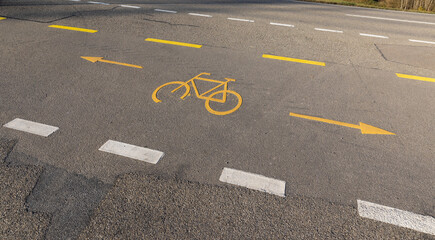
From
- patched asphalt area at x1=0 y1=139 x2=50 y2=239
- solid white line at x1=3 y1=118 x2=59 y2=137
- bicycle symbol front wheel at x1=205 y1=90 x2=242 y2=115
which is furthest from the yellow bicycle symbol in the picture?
patched asphalt area at x1=0 y1=139 x2=50 y2=239

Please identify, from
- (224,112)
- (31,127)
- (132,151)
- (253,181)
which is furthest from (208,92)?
(31,127)

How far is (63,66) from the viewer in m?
6.86

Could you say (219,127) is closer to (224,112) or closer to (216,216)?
(224,112)

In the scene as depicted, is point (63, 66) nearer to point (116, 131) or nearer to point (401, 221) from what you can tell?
point (116, 131)

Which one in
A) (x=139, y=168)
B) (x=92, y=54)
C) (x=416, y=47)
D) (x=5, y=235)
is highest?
(x=416, y=47)

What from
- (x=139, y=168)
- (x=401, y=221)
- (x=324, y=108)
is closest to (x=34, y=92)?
(x=139, y=168)

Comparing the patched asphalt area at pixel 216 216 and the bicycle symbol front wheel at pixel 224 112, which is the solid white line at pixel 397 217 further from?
the bicycle symbol front wheel at pixel 224 112

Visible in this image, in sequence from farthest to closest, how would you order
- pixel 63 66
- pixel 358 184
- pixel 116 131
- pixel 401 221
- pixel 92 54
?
pixel 92 54, pixel 63 66, pixel 116 131, pixel 358 184, pixel 401 221

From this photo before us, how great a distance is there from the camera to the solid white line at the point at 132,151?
418 cm

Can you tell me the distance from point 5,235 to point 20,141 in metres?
1.69

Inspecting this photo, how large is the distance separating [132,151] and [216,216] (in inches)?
61.8

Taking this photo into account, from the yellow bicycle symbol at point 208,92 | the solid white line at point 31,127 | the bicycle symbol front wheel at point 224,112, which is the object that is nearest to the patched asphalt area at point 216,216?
the solid white line at point 31,127

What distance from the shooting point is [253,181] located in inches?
152

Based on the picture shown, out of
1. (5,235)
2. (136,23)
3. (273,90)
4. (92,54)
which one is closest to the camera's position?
(5,235)
